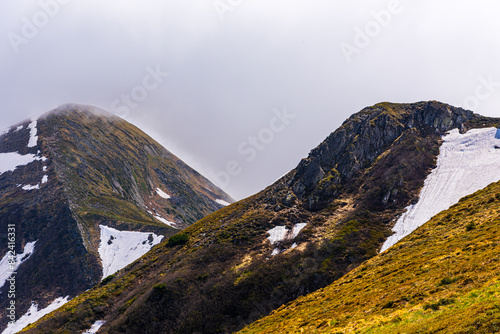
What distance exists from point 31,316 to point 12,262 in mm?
33575

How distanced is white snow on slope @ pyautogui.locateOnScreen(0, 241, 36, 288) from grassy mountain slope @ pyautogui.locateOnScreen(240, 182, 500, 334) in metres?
125

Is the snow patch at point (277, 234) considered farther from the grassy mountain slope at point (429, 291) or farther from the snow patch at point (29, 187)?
the snow patch at point (29, 187)

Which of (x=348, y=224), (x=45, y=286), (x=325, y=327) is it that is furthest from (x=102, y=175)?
(x=325, y=327)

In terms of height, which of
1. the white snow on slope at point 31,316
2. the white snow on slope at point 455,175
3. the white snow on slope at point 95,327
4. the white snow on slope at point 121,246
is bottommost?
the white snow on slope at point 455,175

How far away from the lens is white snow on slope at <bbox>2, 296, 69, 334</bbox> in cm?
9656

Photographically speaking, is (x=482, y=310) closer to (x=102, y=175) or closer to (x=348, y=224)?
(x=348, y=224)

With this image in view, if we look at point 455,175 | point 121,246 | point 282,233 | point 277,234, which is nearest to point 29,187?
point 121,246

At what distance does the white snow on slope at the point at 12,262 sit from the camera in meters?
118

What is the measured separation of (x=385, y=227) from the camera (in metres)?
64.4

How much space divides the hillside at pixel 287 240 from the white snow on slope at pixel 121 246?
1636 inches

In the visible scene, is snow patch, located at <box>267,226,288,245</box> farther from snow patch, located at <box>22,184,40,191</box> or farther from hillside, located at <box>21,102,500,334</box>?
snow patch, located at <box>22,184,40,191</box>

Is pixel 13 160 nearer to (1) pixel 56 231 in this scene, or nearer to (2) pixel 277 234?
(1) pixel 56 231

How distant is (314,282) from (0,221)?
15030cm

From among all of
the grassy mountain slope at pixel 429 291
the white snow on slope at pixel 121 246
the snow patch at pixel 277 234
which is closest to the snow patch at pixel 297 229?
the snow patch at pixel 277 234
